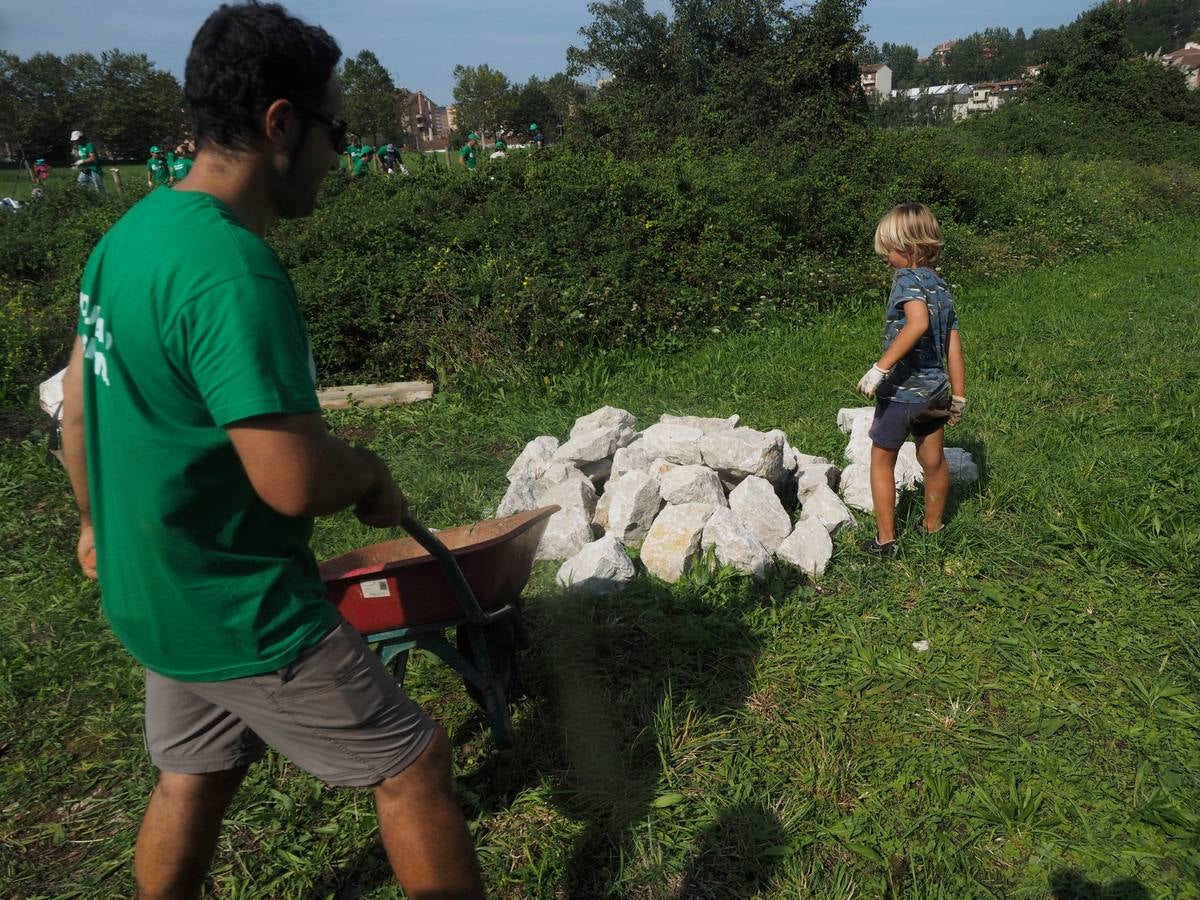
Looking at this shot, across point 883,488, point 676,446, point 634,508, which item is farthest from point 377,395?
point 883,488

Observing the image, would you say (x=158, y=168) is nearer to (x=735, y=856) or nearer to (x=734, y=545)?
(x=734, y=545)

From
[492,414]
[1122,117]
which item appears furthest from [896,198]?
[1122,117]

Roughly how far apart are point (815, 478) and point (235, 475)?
337 cm

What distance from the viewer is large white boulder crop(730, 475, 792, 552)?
4.17 metres

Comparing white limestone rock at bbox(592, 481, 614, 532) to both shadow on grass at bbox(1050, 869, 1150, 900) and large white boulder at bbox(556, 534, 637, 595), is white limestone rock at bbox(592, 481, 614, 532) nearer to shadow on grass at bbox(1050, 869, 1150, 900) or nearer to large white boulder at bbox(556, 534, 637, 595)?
large white boulder at bbox(556, 534, 637, 595)

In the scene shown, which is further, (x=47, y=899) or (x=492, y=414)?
(x=492, y=414)

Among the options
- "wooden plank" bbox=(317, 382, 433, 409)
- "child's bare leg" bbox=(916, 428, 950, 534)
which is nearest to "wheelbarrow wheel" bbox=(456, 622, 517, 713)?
"child's bare leg" bbox=(916, 428, 950, 534)

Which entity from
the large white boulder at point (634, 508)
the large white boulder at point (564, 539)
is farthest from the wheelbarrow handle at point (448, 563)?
the large white boulder at point (634, 508)

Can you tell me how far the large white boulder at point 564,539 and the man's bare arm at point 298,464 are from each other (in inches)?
99.2

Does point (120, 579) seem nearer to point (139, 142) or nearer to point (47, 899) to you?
point (47, 899)

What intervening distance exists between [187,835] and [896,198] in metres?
11.2

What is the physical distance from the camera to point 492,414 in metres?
6.23

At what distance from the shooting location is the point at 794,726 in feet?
10.0

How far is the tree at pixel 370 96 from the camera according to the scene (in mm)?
50938
